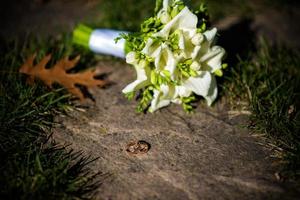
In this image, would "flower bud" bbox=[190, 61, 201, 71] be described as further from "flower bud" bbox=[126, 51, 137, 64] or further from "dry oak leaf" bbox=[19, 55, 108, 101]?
"dry oak leaf" bbox=[19, 55, 108, 101]

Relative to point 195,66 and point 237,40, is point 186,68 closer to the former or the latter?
point 195,66

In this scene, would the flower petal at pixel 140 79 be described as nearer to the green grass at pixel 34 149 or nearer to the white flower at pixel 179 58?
the white flower at pixel 179 58

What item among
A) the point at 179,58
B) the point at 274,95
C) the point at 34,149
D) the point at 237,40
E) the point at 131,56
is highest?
the point at 131,56

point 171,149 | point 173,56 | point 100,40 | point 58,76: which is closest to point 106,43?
point 100,40

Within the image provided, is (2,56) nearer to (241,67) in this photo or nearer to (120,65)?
(120,65)

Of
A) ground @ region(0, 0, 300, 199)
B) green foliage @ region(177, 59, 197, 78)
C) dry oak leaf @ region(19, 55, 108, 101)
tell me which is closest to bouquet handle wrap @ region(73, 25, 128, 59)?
ground @ region(0, 0, 300, 199)

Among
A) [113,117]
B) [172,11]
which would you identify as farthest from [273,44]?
[113,117]
